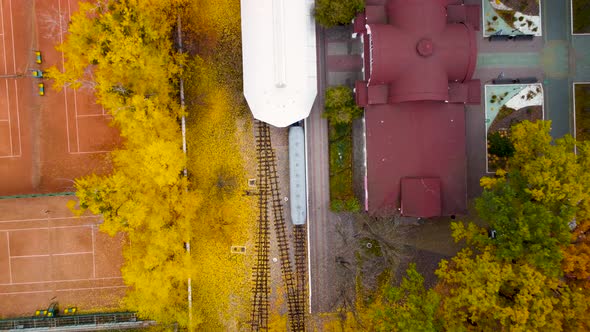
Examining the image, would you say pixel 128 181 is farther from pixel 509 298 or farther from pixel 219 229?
pixel 509 298

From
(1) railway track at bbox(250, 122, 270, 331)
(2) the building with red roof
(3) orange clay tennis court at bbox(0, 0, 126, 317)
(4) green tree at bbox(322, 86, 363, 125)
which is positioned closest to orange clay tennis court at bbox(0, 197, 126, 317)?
(3) orange clay tennis court at bbox(0, 0, 126, 317)

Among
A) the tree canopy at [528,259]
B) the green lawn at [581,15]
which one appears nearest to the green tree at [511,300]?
the tree canopy at [528,259]

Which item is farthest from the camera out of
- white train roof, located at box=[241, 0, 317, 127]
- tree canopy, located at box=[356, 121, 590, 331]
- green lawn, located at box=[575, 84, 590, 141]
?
green lawn, located at box=[575, 84, 590, 141]

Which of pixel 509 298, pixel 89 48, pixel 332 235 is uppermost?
pixel 89 48

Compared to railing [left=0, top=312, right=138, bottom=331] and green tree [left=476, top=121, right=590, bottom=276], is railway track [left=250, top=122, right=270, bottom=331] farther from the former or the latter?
green tree [left=476, top=121, right=590, bottom=276]

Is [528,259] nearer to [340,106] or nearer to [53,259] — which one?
[340,106]

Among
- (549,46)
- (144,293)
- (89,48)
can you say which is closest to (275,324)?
(144,293)
